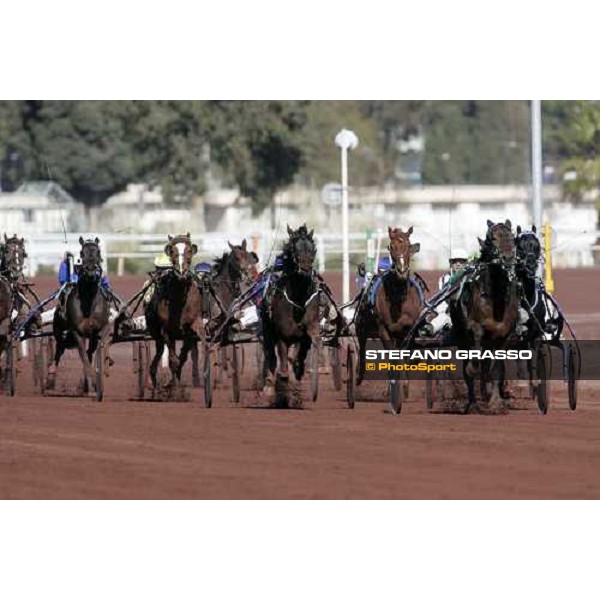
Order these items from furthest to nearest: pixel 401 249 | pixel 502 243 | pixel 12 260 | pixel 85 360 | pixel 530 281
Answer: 1. pixel 12 260
2. pixel 85 360
3. pixel 401 249
4. pixel 530 281
5. pixel 502 243

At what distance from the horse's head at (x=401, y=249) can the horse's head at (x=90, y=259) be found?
119 inches

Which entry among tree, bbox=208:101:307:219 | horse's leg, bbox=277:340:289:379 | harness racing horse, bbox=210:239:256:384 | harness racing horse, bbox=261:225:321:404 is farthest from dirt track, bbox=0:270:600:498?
tree, bbox=208:101:307:219

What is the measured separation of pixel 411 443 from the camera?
14492mm

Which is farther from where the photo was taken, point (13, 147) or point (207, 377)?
point (13, 147)

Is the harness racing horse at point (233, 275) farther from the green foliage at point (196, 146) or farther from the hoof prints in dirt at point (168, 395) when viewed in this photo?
the green foliage at point (196, 146)

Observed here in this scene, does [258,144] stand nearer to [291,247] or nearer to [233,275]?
[233,275]

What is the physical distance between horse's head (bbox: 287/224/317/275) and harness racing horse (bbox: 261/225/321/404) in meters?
0.16

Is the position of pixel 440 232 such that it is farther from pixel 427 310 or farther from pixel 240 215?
pixel 427 310

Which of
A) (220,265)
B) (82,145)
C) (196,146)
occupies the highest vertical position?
(82,145)

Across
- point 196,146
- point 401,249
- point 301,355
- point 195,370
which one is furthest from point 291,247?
point 196,146

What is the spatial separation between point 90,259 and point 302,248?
2835 millimetres

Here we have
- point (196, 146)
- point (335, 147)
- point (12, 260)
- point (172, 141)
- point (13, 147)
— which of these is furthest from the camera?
point (13, 147)

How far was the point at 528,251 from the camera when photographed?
16.6 m

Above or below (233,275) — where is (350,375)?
below
